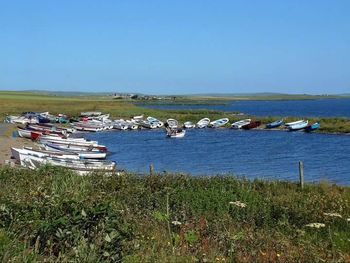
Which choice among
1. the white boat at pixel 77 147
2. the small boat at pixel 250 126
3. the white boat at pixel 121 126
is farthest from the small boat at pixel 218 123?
the white boat at pixel 77 147

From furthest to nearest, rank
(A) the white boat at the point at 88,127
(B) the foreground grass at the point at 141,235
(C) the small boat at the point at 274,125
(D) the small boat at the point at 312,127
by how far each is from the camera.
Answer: (C) the small boat at the point at 274,125 → (A) the white boat at the point at 88,127 → (D) the small boat at the point at 312,127 → (B) the foreground grass at the point at 141,235

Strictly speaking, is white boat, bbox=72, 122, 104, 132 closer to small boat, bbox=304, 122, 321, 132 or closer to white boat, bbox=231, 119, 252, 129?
white boat, bbox=231, 119, 252, 129

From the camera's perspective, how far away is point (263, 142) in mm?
58062

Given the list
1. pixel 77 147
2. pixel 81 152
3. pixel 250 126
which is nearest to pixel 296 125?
pixel 250 126

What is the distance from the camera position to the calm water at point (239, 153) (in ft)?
113

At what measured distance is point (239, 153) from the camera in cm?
4650

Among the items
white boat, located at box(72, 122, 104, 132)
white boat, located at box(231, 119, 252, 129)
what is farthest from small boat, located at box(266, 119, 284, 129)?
white boat, located at box(72, 122, 104, 132)

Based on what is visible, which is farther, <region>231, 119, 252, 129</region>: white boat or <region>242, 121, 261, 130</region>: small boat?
<region>231, 119, 252, 129</region>: white boat

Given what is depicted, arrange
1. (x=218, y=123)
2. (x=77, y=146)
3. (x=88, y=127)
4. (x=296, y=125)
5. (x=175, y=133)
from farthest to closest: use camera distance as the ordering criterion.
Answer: (x=218, y=123) → (x=88, y=127) → (x=296, y=125) → (x=175, y=133) → (x=77, y=146)

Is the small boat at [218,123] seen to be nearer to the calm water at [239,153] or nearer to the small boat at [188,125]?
the small boat at [188,125]

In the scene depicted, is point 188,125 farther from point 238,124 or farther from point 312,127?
point 312,127

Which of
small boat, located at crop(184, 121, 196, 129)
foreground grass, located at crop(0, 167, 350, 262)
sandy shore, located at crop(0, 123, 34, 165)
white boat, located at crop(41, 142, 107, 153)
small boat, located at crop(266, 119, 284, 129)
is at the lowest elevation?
small boat, located at crop(184, 121, 196, 129)

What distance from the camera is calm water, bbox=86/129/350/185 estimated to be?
34594 millimetres

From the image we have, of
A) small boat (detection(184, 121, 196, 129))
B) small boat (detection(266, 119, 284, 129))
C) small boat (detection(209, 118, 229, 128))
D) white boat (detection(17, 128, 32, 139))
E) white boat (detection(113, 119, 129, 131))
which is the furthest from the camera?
small boat (detection(209, 118, 229, 128))
